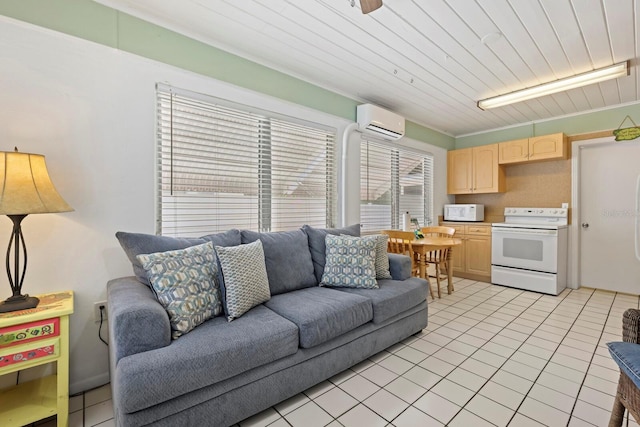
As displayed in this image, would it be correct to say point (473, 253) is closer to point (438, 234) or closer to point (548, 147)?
point (438, 234)

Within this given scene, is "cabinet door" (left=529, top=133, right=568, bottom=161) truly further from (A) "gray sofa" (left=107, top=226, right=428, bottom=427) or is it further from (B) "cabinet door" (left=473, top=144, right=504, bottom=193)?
(A) "gray sofa" (left=107, top=226, right=428, bottom=427)

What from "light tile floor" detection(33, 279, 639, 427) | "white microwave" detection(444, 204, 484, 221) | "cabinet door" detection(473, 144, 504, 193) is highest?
"cabinet door" detection(473, 144, 504, 193)

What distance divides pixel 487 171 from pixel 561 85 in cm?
190

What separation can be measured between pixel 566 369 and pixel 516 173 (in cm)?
361

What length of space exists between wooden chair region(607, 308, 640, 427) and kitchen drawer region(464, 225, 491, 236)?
3.33 metres

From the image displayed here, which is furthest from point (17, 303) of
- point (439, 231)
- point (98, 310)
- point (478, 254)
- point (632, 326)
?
point (478, 254)

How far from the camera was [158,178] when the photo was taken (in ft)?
7.29

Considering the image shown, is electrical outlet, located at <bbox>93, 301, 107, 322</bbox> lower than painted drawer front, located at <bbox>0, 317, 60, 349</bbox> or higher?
lower

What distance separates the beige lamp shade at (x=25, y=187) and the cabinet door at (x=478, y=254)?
16.6 feet

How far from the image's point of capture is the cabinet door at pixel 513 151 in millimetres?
4457

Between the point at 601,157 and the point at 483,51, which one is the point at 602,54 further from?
the point at 601,157

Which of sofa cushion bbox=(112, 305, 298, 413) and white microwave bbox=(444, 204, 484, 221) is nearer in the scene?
sofa cushion bbox=(112, 305, 298, 413)

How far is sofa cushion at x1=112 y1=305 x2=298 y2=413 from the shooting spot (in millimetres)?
1245

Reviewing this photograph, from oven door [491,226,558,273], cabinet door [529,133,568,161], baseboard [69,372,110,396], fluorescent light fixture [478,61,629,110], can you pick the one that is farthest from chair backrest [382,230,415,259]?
baseboard [69,372,110,396]
